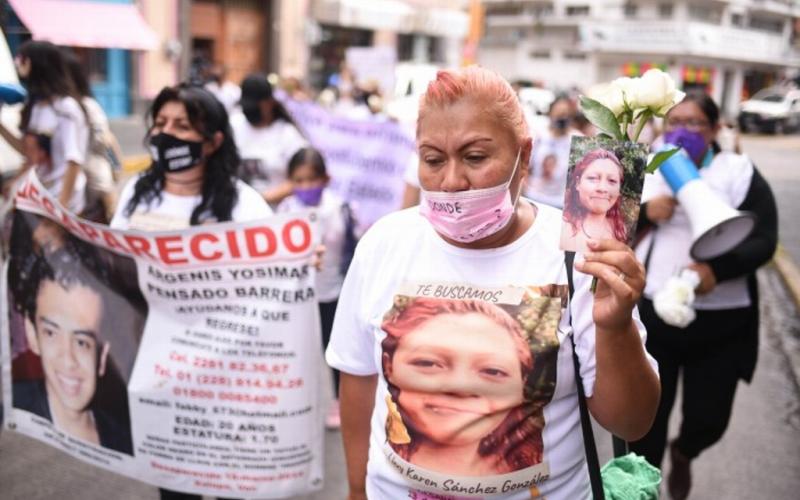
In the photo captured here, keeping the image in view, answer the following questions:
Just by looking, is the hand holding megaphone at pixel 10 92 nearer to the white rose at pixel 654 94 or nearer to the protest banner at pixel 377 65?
the white rose at pixel 654 94

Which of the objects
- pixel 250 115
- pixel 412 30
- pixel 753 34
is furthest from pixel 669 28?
pixel 250 115

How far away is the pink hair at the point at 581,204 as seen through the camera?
1440 millimetres

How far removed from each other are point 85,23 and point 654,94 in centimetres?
1557

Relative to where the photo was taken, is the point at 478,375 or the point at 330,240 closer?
the point at 478,375

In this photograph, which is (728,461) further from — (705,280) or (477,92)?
(477,92)

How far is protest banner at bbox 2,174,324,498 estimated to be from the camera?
2.69m

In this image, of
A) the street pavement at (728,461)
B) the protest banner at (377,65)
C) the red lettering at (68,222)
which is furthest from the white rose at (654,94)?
the protest banner at (377,65)

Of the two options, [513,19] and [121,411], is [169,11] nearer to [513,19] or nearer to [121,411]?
[121,411]

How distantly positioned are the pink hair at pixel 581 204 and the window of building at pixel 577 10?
185 feet

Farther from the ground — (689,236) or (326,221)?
(689,236)

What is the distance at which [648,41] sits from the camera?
4684 centimetres

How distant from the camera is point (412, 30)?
102 ft

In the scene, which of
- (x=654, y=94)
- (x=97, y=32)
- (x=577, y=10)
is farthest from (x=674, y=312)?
(x=577, y=10)

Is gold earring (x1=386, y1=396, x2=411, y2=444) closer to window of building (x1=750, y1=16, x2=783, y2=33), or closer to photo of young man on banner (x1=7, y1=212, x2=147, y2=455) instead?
photo of young man on banner (x1=7, y1=212, x2=147, y2=455)
